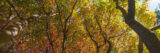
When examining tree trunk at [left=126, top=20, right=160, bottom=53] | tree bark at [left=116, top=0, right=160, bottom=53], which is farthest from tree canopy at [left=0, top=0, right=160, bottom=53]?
tree trunk at [left=126, top=20, right=160, bottom=53]

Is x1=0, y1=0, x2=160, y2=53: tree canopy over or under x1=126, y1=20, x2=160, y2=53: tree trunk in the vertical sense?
under

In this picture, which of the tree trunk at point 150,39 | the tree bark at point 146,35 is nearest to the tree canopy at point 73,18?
the tree bark at point 146,35

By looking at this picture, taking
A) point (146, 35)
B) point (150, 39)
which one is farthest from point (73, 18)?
point (150, 39)

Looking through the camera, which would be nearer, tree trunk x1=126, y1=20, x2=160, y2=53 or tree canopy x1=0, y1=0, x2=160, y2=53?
tree trunk x1=126, y1=20, x2=160, y2=53

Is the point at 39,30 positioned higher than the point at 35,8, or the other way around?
the point at 35,8

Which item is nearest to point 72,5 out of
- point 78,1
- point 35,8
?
point 78,1

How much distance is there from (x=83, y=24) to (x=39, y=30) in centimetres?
349

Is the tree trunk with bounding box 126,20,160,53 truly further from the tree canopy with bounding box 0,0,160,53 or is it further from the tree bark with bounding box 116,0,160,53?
the tree canopy with bounding box 0,0,160,53

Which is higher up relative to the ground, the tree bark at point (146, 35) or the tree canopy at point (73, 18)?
the tree bark at point (146, 35)

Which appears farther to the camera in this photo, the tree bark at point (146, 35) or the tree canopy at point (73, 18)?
the tree canopy at point (73, 18)

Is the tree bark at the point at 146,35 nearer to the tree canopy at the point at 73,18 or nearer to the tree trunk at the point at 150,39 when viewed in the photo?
the tree trunk at the point at 150,39

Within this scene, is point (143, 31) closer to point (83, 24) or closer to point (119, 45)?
point (83, 24)

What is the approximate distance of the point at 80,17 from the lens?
1075cm

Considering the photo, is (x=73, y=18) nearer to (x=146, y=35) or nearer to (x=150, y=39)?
(x=146, y=35)
